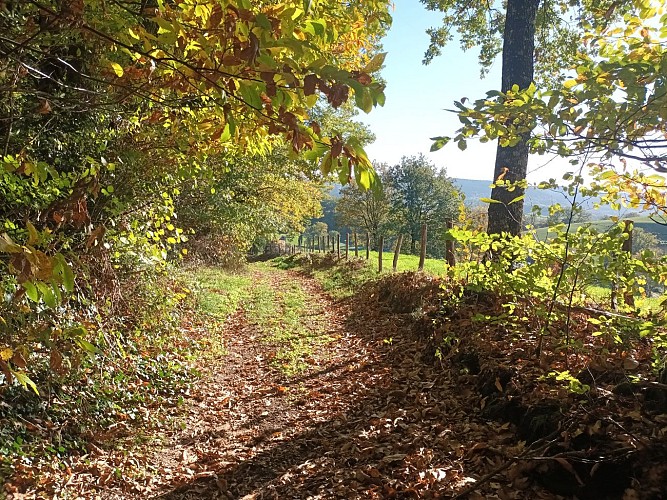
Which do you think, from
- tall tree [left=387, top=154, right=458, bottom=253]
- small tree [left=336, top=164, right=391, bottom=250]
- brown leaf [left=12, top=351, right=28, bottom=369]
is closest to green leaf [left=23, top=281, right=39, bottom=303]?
brown leaf [left=12, top=351, right=28, bottom=369]

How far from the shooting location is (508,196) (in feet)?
21.9

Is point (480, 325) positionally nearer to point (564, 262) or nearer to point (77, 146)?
point (564, 262)

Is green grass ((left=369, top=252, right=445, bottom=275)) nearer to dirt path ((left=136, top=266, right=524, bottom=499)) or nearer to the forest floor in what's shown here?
the forest floor

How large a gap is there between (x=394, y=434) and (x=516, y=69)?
5.95m

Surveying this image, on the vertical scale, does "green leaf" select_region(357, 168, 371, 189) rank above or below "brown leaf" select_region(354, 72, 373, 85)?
below

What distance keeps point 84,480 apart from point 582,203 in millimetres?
5479

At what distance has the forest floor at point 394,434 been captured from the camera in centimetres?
299

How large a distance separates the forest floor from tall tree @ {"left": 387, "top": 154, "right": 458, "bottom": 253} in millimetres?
39955

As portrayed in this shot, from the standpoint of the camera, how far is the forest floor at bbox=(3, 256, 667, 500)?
299 cm

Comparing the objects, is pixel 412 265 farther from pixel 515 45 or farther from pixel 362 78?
pixel 362 78

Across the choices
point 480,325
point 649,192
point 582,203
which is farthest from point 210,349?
Answer: point 649,192

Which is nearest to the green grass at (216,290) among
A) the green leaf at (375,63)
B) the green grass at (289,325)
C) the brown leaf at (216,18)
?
the green grass at (289,325)

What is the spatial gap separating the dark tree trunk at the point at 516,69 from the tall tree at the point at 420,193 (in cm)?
3871

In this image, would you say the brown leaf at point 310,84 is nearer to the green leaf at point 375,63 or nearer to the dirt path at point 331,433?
the green leaf at point 375,63
